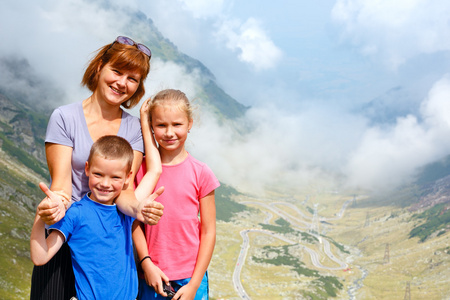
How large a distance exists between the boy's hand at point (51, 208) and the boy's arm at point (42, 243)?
13.8 inches

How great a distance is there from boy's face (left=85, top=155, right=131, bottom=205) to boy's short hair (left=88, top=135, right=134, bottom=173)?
0.09m

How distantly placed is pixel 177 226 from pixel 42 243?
2953mm

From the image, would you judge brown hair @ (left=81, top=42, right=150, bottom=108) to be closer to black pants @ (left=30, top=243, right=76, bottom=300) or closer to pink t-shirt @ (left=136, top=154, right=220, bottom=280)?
pink t-shirt @ (left=136, top=154, right=220, bottom=280)

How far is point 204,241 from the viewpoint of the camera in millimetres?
8953

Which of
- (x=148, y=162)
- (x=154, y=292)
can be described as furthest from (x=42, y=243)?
(x=154, y=292)

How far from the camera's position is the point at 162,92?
361 inches

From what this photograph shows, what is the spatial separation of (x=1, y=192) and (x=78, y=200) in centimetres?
17747

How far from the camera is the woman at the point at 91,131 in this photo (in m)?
7.72

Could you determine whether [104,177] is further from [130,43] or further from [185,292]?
[130,43]

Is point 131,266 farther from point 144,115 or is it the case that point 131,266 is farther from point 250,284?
point 250,284

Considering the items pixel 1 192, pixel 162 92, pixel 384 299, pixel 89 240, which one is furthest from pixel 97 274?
pixel 384 299

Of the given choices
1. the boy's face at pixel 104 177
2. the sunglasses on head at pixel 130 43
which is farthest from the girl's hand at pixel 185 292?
the sunglasses on head at pixel 130 43

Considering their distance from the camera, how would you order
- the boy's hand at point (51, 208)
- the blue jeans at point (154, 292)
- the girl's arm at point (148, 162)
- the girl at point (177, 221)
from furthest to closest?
the blue jeans at point (154, 292), the girl at point (177, 221), the girl's arm at point (148, 162), the boy's hand at point (51, 208)

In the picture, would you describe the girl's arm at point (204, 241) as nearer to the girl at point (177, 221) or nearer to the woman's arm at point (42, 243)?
the girl at point (177, 221)
